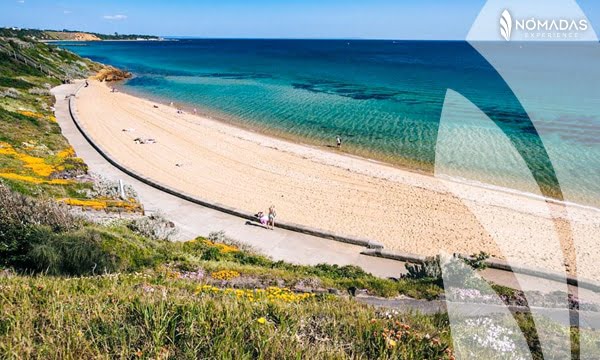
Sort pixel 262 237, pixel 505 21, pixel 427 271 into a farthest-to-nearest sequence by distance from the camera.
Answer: pixel 262 237, pixel 427 271, pixel 505 21

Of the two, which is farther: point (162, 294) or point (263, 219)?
point (263, 219)

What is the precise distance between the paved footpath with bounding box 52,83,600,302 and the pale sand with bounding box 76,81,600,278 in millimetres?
1965

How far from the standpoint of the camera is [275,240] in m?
13.9

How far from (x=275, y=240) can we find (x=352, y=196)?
7.10 metres

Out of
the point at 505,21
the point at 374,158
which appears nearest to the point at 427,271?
the point at 505,21

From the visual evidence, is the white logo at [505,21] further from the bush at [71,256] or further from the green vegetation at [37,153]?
the green vegetation at [37,153]

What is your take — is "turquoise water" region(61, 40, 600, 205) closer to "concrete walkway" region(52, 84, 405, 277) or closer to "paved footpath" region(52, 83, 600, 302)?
"paved footpath" region(52, 83, 600, 302)

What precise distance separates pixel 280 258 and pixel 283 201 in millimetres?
Answer: 6611

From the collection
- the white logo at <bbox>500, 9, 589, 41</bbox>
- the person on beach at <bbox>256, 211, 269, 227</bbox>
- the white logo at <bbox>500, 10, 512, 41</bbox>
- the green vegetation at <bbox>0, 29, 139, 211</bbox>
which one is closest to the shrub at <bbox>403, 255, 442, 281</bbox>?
the person on beach at <bbox>256, 211, 269, 227</bbox>

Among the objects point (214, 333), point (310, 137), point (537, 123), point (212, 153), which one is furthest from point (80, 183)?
point (537, 123)

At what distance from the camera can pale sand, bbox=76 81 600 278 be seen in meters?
15.8

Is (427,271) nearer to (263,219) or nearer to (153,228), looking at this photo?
(263,219)

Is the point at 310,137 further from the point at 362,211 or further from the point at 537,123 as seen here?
the point at 537,123

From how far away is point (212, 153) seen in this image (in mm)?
26719
